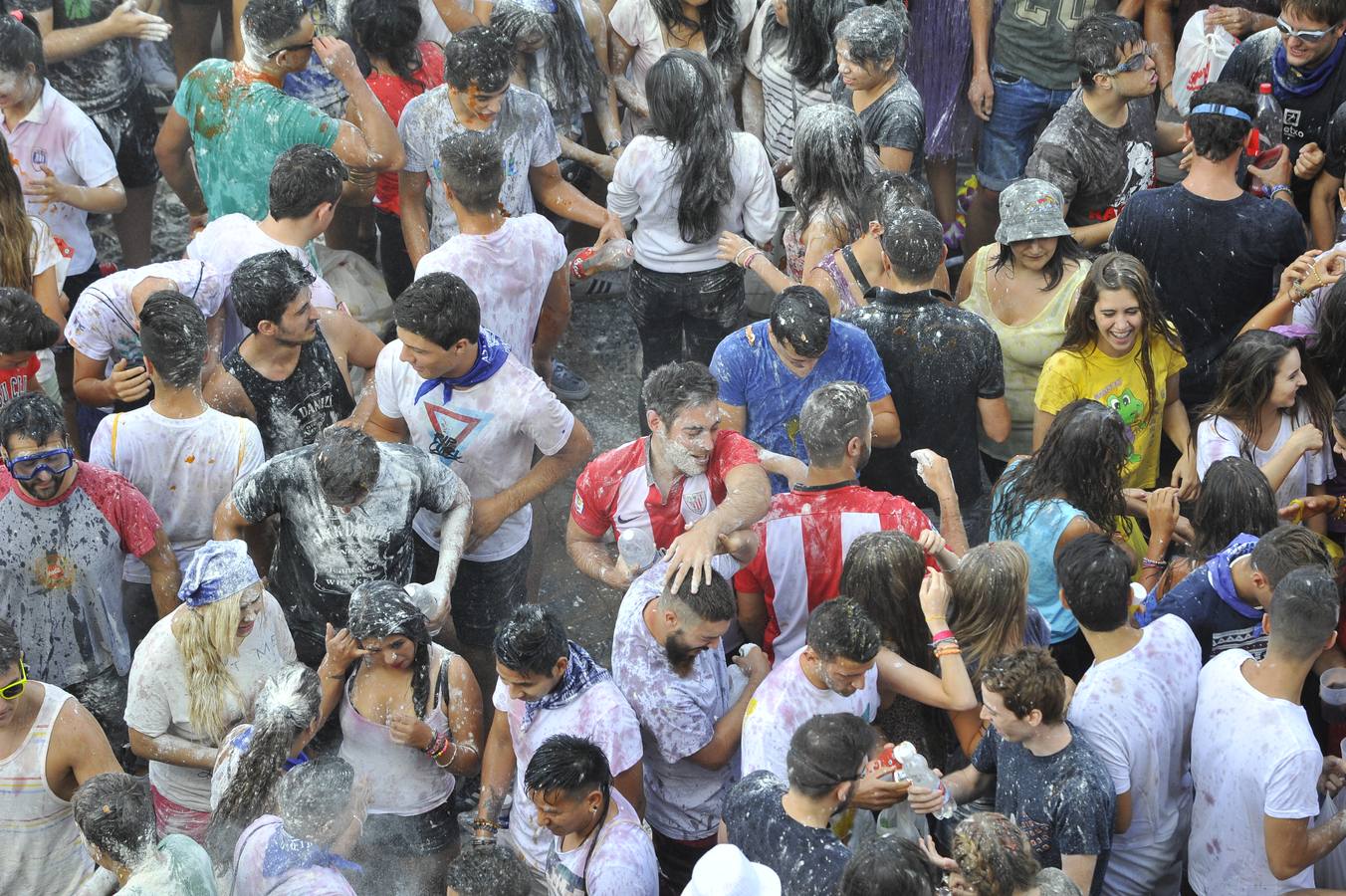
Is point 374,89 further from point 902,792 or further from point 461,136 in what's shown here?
point 902,792

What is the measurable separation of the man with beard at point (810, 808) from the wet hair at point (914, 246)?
6.25ft

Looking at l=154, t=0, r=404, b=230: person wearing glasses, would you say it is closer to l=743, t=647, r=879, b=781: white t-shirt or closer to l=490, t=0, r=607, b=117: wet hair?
l=490, t=0, r=607, b=117: wet hair

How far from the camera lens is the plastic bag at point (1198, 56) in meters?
6.58

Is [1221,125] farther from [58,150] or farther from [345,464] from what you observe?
[58,150]

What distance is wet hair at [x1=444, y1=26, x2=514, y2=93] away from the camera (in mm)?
5516

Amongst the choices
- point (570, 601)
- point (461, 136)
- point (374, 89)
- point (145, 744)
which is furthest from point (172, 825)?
point (374, 89)

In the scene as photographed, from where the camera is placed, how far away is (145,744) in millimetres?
3957

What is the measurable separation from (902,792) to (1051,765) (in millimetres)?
388

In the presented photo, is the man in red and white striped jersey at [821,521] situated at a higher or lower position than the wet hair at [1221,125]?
lower

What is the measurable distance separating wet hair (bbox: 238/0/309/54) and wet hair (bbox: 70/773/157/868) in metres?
3.25

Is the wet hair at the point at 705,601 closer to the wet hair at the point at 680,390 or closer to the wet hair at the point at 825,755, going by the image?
the wet hair at the point at 825,755

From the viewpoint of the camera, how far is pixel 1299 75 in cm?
581

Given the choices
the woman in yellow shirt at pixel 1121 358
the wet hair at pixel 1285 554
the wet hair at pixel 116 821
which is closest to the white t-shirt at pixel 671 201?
the woman in yellow shirt at pixel 1121 358

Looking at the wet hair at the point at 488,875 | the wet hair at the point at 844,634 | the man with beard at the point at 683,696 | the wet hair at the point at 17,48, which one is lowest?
the man with beard at the point at 683,696
